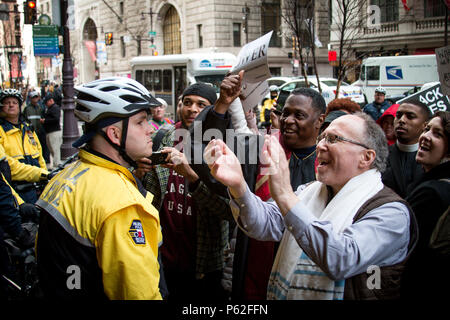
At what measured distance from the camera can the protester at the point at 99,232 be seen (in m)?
1.79

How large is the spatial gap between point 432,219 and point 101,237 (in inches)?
70.8

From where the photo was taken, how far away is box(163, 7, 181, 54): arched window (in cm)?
4206

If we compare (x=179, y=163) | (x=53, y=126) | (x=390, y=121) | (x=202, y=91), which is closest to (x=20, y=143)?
(x=202, y=91)

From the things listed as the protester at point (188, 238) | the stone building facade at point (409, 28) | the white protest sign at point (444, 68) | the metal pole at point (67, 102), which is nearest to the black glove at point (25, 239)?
the protester at point (188, 238)

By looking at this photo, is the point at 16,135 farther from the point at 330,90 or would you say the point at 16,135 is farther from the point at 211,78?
the point at 330,90

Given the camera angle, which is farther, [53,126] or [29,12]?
[29,12]

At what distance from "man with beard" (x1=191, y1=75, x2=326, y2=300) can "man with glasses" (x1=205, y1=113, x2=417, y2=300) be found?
462 millimetres

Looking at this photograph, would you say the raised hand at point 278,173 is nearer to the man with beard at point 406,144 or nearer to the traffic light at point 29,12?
the man with beard at point 406,144

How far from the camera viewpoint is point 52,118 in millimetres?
12016

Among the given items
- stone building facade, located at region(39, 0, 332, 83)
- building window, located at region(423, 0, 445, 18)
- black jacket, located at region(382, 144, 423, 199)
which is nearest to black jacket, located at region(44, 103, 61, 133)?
black jacket, located at region(382, 144, 423, 199)

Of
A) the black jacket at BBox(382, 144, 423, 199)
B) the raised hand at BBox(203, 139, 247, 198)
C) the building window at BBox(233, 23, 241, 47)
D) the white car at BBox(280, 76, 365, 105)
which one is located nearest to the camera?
the raised hand at BBox(203, 139, 247, 198)

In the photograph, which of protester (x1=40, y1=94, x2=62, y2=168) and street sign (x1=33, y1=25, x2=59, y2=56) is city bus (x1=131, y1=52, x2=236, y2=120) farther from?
protester (x1=40, y1=94, x2=62, y2=168)

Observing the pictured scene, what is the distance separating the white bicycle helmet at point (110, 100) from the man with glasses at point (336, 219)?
1.46 ft
